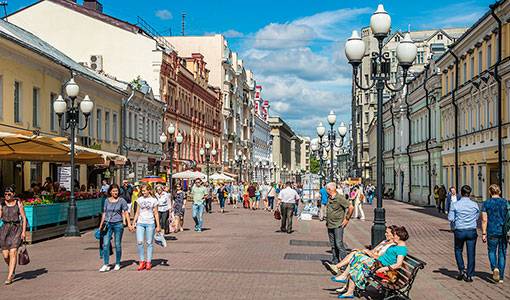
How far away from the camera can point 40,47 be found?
29.8 m

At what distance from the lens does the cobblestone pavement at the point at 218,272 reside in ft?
35.0

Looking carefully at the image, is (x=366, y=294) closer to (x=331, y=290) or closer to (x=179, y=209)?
(x=331, y=290)

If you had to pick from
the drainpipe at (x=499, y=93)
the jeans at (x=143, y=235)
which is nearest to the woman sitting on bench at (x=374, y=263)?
the jeans at (x=143, y=235)

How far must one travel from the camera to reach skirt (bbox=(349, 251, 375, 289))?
10.3 metres

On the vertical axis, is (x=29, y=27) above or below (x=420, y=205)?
→ above

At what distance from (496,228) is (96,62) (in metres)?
38.5

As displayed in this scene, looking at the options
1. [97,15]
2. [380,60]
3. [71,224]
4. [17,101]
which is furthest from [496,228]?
[97,15]

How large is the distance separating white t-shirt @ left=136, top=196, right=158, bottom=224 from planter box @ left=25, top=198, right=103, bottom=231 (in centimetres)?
622

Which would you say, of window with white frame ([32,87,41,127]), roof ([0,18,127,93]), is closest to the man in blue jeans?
roof ([0,18,127,93])

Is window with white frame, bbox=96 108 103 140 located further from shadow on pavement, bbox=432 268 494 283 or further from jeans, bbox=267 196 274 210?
shadow on pavement, bbox=432 268 494 283

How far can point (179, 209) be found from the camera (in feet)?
75.9

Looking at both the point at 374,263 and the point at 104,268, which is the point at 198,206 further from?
the point at 374,263

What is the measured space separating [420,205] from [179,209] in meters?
30.0

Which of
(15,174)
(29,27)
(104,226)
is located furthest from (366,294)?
(29,27)
